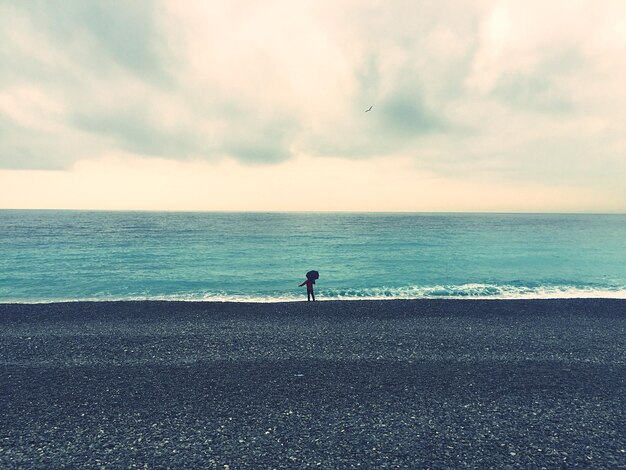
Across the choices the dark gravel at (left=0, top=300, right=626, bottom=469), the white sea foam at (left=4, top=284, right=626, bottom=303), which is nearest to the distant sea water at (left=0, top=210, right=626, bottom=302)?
the white sea foam at (left=4, top=284, right=626, bottom=303)

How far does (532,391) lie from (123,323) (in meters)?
16.5

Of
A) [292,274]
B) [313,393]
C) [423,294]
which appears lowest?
[423,294]

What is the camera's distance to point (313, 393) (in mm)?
9469

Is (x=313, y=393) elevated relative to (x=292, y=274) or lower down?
elevated

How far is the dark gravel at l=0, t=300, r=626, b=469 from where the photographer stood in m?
7.11

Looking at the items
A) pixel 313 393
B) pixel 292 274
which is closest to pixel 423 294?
pixel 292 274

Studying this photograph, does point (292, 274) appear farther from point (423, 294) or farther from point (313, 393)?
point (313, 393)

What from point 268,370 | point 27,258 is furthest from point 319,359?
point 27,258

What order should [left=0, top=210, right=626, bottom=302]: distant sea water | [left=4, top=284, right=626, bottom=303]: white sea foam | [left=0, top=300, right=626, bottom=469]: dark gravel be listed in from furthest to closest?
[left=0, top=210, right=626, bottom=302]: distant sea water → [left=4, top=284, right=626, bottom=303]: white sea foam → [left=0, top=300, right=626, bottom=469]: dark gravel

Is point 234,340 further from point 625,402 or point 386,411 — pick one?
point 625,402

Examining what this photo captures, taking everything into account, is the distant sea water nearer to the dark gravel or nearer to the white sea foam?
the white sea foam

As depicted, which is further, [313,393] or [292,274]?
[292,274]

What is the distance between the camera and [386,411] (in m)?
8.57

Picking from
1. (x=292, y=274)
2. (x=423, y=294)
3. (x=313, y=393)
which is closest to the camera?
(x=313, y=393)
